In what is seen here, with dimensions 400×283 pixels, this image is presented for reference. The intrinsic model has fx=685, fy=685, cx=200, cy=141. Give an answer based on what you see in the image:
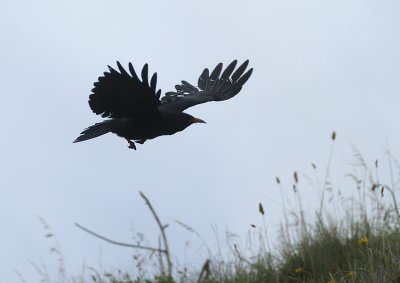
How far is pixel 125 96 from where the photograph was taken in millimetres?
4957

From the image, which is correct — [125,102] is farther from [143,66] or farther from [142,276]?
[142,276]

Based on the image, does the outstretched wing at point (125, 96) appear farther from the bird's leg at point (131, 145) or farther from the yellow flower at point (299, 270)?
the yellow flower at point (299, 270)

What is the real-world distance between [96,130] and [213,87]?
196cm

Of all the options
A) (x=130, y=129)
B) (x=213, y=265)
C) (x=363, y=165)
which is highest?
(x=130, y=129)

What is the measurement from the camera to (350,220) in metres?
4.86

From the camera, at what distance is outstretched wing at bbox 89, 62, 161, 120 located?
15.5 ft

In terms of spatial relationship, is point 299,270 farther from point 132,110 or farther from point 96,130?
point 96,130

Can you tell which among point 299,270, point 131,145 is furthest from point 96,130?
point 299,270

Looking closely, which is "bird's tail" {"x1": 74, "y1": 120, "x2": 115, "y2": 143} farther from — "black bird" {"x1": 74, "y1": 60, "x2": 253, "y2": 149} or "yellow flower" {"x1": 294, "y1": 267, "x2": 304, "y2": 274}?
"yellow flower" {"x1": 294, "y1": 267, "x2": 304, "y2": 274}

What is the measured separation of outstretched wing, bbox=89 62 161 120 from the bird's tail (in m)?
0.10

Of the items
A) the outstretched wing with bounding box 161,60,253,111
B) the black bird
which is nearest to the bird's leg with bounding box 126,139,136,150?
the black bird

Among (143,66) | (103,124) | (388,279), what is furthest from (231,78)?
(388,279)

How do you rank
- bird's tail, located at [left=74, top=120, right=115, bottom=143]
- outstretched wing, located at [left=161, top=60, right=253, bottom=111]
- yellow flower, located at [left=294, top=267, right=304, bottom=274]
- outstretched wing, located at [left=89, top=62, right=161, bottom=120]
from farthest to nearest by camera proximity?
1. outstretched wing, located at [left=161, top=60, right=253, bottom=111]
2. bird's tail, located at [left=74, top=120, right=115, bottom=143]
3. outstretched wing, located at [left=89, top=62, right=161, bottom=120]
4. yellow flower, located at [left=294, top=267, right=304, bottom=274]

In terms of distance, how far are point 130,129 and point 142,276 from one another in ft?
5.66
